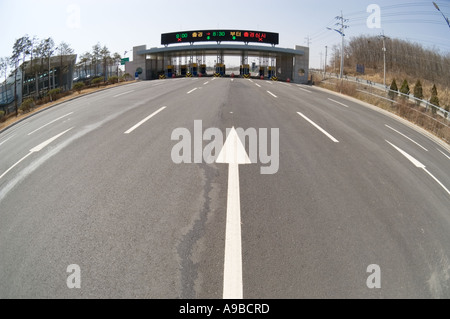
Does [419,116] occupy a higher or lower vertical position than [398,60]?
lower

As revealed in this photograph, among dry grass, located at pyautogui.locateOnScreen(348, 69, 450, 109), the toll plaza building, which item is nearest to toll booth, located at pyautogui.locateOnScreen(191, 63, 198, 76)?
the toll plaza building

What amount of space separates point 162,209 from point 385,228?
4.12 m

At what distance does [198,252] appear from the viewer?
412cm

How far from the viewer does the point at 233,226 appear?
4715 mm

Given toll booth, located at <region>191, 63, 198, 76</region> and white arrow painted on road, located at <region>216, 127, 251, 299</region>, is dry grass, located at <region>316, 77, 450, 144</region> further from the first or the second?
toll booth, located at <region>191, 63, 198, 76</region>

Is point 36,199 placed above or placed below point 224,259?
above

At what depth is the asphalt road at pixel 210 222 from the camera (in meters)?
3.73

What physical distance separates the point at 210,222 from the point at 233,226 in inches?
16.3

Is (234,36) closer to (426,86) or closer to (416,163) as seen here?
(426,86)

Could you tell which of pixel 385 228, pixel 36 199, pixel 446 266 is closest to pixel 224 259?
pixel 385 228

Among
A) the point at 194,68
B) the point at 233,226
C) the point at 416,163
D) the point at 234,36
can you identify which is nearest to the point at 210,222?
the point at 233,226

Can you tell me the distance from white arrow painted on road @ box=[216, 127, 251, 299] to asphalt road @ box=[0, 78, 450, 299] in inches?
3.3

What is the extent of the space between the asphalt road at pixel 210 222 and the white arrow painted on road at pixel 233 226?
0.08 meters
